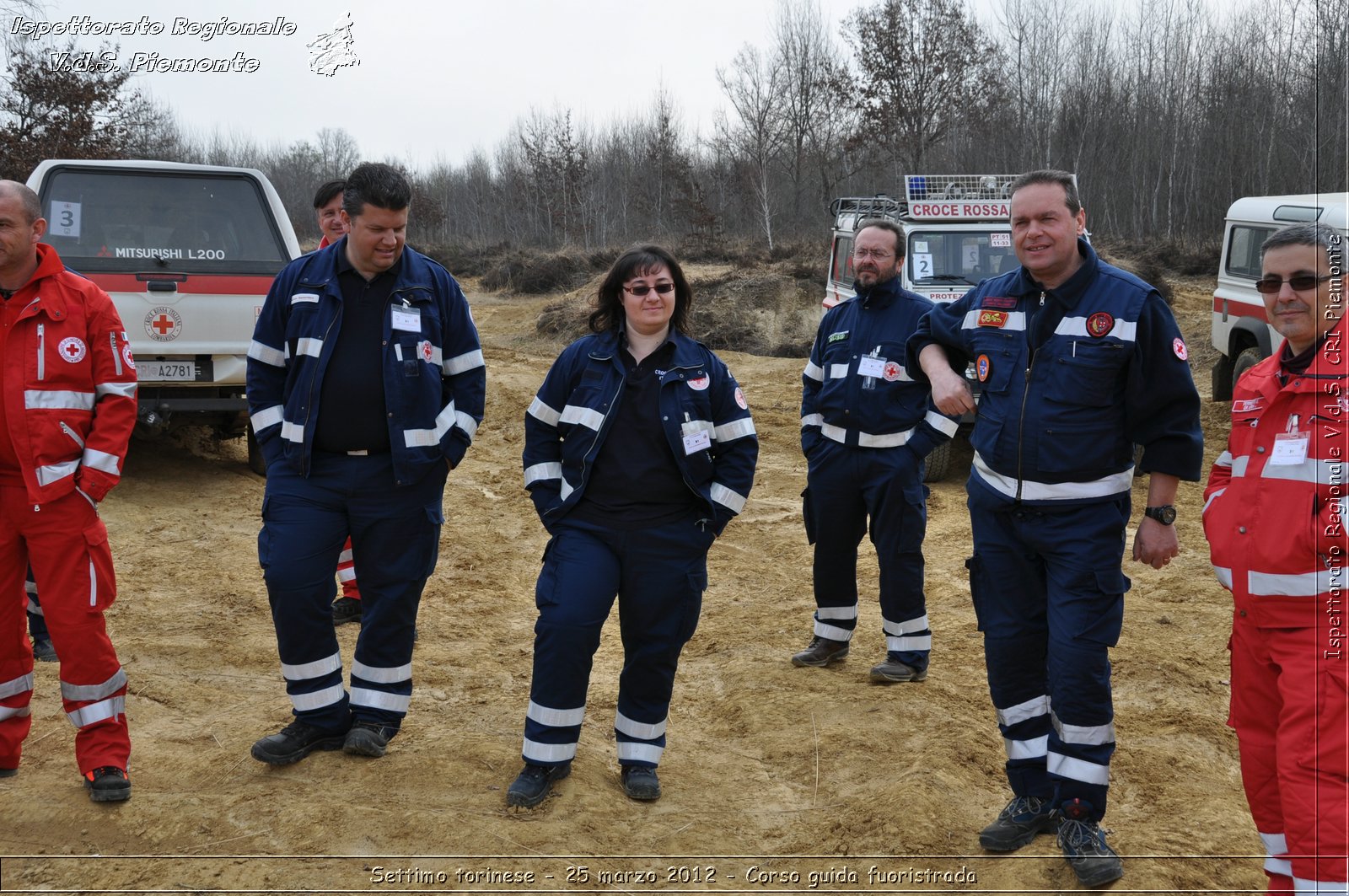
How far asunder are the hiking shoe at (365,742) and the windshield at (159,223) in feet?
16.7

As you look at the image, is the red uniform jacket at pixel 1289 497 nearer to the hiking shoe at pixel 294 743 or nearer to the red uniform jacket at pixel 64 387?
the hiking shoe at pixel 294 743

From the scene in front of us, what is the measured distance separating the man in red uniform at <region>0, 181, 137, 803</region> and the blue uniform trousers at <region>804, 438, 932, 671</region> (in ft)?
10.4

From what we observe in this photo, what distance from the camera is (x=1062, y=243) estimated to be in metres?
3.60

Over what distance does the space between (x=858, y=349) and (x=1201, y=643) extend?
2.80 m

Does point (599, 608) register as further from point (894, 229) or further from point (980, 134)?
point (980, 134)

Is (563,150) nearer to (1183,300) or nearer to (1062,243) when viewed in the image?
(1183,300)

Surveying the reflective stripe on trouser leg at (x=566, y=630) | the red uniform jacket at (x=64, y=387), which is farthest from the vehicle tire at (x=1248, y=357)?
the red uniform jacket at (x=64, y=387)

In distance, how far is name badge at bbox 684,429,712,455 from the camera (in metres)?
3.94

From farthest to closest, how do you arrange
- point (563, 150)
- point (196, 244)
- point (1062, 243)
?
point (563, 150) → point (196, 244) → point (1062, 243)

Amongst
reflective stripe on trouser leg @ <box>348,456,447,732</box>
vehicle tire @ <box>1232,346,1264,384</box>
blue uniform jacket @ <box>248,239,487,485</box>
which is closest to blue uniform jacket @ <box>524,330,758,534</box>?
blue uniform jacket @ <box>248,239,487,485</box>

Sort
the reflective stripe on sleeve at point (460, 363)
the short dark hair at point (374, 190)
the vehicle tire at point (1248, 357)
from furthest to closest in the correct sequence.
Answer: the vehicle tire at point (1248, 357)
the reflective stripe on sleeve at point (460, 363)
the short dark hair at point (374, 190)

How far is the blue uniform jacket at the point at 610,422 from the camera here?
396cm

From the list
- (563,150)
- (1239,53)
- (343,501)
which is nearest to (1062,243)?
(343,501)

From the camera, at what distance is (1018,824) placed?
3787 mm
